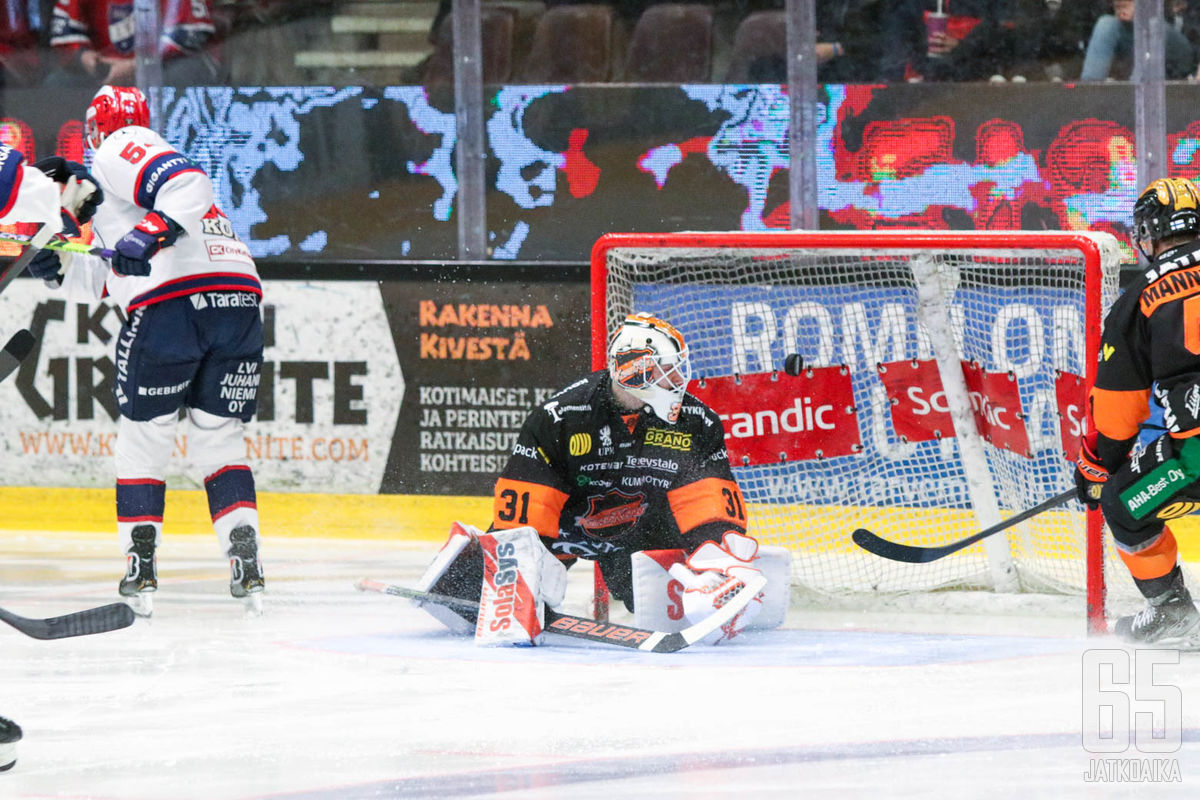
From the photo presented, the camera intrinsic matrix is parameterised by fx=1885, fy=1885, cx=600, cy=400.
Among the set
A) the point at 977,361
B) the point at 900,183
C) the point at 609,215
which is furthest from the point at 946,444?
the point at 609,215

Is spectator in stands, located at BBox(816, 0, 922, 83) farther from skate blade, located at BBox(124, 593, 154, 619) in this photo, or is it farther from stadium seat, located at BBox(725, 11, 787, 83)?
skate blade, located at BBox(124, 593, 154, 619)

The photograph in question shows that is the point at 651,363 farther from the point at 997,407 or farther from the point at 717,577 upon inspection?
the point at 997,407

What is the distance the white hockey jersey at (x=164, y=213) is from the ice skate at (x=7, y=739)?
5.65ft

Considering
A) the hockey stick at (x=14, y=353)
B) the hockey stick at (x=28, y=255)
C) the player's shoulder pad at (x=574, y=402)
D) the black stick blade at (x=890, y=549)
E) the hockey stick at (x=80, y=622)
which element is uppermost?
the hockey stick at (x=28, y=255)

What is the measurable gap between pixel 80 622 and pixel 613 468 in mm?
1610

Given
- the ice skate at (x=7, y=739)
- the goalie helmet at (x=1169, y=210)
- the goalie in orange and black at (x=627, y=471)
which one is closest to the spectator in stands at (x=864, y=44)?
the goalie in orange and black at (x=627, y=471)

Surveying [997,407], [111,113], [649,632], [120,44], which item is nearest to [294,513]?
[120,44]

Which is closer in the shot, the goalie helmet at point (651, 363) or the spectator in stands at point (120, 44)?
the goalie helmet at point (651, 363)

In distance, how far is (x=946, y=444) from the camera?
4867 millimetres

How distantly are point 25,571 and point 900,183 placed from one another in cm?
297

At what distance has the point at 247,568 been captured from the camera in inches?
189

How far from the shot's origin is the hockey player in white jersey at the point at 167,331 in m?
4.61

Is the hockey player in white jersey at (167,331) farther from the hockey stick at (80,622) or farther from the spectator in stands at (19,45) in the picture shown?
the spectator in stands at (19,45)

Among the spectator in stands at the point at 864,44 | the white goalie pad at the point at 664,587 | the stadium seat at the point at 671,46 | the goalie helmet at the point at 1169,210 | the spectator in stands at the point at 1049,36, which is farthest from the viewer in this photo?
the stadium seat at the point at 671,46
